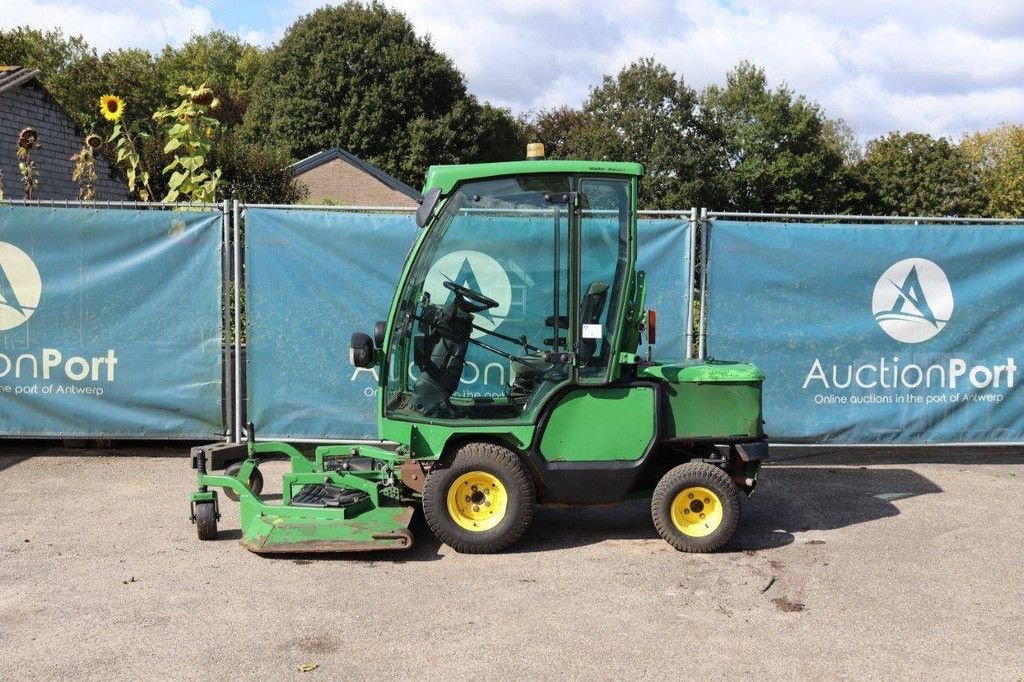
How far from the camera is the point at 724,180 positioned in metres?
56.4

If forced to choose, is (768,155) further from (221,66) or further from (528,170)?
(528,170)

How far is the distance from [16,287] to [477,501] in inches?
186

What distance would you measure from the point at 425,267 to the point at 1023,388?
549 cm

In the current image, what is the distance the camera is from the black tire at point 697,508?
5.72 metres

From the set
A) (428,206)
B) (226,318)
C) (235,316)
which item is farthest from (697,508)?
(226,318)

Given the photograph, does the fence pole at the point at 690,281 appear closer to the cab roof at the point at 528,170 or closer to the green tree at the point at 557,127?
the cab roof at the point at 528,170

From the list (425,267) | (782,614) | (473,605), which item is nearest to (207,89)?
(425,267)

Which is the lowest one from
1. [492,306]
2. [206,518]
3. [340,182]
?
[206,518]

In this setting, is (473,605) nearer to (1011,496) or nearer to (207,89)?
(1011,496)

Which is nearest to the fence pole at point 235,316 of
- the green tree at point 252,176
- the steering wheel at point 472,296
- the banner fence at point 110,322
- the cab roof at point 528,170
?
the banner fence at point 110,322

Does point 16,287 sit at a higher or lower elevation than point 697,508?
higher

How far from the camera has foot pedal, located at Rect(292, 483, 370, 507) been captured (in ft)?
18.8

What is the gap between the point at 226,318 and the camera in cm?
795

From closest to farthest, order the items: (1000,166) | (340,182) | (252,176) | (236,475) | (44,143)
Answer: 1. (236,475)
2. (44,143)
3. (252,176)
4. (340,182)
5. (1000,166)
